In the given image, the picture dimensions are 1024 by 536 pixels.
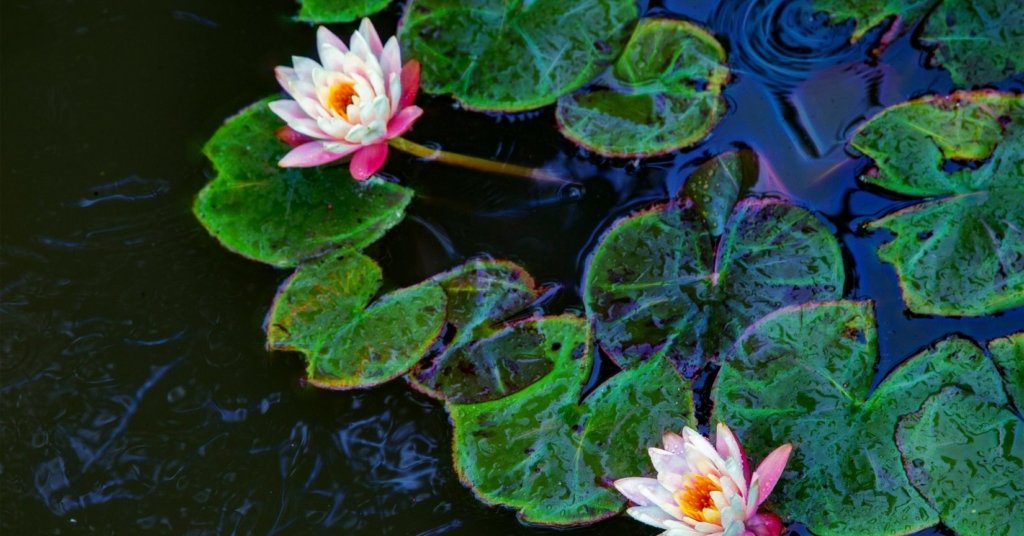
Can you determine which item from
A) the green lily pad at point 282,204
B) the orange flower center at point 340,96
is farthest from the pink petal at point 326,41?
the green lily pad at point 282,204

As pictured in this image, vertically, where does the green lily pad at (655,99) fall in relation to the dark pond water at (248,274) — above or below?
above

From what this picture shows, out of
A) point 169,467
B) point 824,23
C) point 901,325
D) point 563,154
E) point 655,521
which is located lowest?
point 169,467

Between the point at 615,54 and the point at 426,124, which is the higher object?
the point at 615,54

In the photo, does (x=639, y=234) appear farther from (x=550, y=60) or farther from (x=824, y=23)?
(x=824, y=23)

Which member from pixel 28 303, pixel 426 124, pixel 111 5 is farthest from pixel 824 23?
pixel 28 303

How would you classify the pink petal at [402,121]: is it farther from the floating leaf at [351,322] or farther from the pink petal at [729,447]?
the pink petal at [729,447]

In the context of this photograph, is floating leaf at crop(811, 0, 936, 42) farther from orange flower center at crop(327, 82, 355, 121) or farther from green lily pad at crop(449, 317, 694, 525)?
orange flower center at crop(327, 82, 355, 121)

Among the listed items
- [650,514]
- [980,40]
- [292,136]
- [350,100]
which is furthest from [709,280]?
[292,136]
